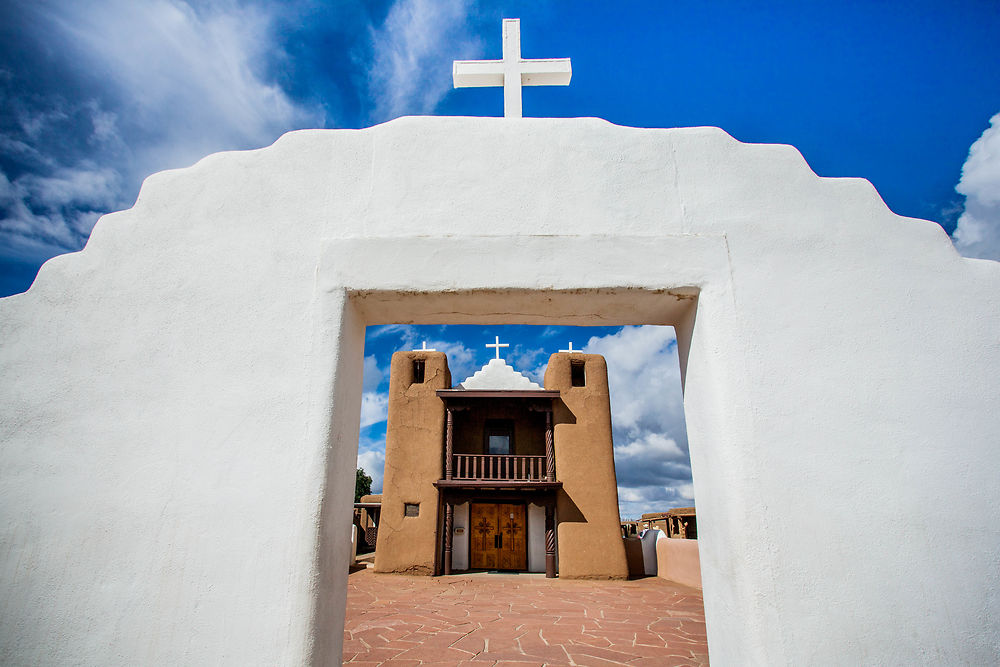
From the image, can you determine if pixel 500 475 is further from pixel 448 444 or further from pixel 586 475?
pixel 586 475

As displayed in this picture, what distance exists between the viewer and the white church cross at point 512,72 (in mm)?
3230

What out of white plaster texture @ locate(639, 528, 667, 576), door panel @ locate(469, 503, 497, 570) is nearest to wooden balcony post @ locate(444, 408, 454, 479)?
door panel @ locate(469, 503, 497, 570)

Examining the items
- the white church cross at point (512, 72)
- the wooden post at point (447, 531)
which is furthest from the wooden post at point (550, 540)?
the white church cross at point (512, 72)

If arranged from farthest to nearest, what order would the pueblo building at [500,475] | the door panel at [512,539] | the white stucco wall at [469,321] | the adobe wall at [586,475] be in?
the door panel at [512,539]
the pueblo building at [500,475]
the adobe wall at [586,475]
the white stucco wall at [469,321]

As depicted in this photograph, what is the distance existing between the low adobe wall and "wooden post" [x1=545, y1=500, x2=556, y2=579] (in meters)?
2.71

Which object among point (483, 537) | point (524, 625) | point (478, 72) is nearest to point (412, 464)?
point (483, 537)

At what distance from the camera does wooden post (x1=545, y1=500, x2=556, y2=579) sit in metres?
14.2

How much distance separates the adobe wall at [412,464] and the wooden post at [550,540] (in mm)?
2985

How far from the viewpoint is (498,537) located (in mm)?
16172

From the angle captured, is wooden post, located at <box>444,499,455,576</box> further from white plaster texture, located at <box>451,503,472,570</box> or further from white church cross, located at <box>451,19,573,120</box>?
white church cross, located at <box>451,19,573,120</box>

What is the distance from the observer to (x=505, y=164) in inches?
100

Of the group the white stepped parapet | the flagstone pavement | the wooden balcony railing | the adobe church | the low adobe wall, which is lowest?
the flagstone pavement

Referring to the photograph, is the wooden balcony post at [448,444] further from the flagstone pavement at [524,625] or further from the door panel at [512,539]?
the flagstone pavement at [524,625]

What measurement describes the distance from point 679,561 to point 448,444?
6.67m
